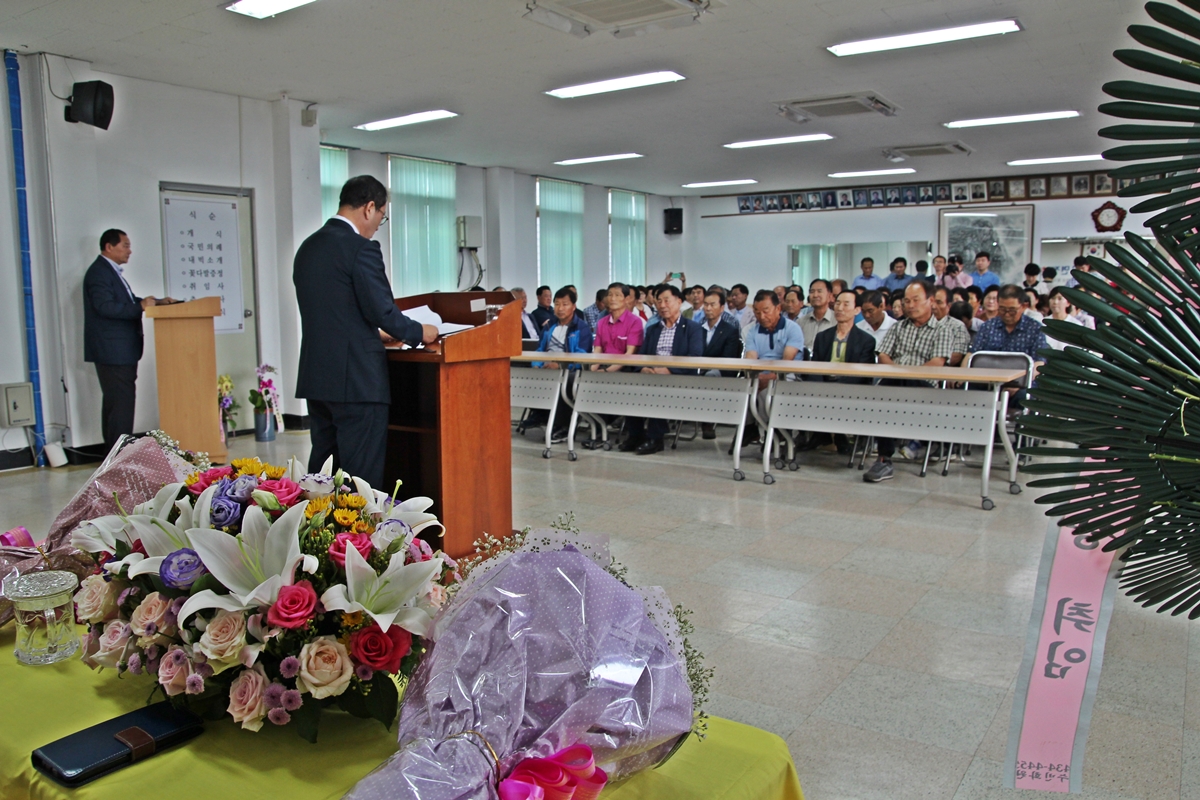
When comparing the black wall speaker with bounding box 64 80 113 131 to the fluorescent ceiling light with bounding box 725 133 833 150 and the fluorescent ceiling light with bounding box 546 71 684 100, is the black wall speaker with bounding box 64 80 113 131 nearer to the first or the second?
the fluorescent ceiling light with bounding box 546 71 684 100

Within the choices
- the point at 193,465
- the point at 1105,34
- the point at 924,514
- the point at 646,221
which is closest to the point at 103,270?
the point at 193,465

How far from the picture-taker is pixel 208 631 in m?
1.15

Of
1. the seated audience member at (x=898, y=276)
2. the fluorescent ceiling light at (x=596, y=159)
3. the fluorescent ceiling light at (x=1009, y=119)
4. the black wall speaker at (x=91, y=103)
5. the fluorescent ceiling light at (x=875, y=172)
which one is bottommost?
the seated audience member at (x=898, y=276)

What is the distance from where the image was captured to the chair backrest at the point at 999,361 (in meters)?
5.93

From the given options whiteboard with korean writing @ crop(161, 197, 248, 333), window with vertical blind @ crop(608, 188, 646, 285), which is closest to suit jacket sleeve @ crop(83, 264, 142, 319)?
whiteboard with korean writing @ crop(161, 197, 248, 333)

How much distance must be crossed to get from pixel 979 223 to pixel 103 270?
12.3m

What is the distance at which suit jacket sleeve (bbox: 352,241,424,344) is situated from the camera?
356 centimetres

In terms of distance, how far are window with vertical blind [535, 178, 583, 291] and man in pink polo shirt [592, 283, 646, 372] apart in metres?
6.13

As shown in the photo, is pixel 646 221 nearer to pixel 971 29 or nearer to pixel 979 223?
pixel 979 223

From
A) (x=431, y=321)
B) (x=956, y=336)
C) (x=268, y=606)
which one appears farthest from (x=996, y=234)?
(x=268, y=606)

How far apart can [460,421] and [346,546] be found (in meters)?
2.56

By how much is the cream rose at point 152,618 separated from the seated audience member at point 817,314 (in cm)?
664

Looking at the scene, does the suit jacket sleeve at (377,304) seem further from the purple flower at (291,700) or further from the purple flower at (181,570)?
the purple flower at (291,700)

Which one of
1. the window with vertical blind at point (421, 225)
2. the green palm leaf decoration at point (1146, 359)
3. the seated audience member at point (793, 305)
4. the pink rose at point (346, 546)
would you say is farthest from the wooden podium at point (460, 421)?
the window with vertical blind at point (421, 225)
